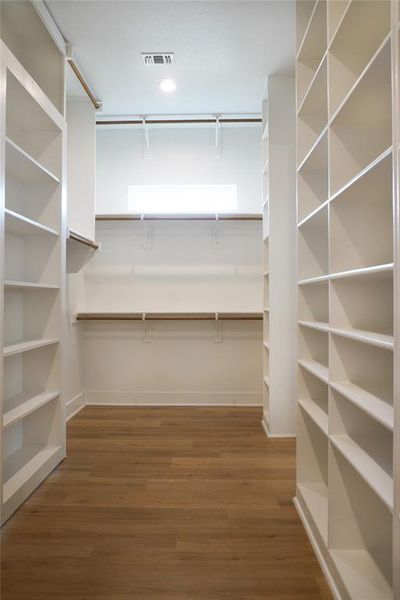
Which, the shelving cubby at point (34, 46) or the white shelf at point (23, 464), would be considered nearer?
the white shelf at point (23, 464)

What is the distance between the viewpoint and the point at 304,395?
2.12 m

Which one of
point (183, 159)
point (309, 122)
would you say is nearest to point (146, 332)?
point (183, 159)

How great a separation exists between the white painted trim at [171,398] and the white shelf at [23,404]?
1.50m

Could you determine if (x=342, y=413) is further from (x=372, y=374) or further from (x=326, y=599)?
(x=326, y=599)

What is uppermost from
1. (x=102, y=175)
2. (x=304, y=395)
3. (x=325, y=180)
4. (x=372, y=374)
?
(x=102, y=175)

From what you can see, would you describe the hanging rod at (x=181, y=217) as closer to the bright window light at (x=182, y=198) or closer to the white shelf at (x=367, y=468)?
the bright window light at (x=182, y=198)

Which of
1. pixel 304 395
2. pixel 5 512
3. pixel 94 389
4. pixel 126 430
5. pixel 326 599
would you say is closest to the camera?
A: pixel 326 599

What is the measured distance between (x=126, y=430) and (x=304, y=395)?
1743mm

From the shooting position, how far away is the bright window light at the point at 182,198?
13.6 feet

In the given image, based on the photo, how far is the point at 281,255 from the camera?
125 inches

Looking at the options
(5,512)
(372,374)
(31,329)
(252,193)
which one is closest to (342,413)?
(372,374)

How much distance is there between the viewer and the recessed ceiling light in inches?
124

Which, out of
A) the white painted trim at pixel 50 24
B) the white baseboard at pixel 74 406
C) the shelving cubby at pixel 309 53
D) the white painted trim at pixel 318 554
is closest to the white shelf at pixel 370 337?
the white painted trim at pixel 318 554

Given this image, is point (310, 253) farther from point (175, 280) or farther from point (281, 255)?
point (175, 280)
